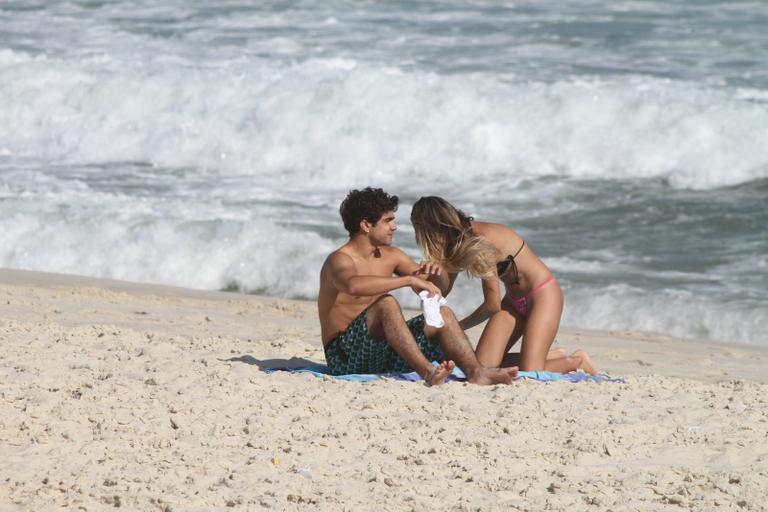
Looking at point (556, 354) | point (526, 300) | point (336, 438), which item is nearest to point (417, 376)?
point (526, 300)

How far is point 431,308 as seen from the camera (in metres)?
5.72

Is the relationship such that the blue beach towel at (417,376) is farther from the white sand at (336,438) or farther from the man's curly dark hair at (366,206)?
the man's curly dark hair at (366,206)

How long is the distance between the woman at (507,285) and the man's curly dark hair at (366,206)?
0.18m

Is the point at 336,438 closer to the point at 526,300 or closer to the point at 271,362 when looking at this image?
the point at 271,362

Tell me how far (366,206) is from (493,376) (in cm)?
99

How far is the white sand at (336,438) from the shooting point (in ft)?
14.6

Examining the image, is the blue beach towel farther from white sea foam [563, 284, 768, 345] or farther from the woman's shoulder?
white sea foam [563, 284, 768, 345]

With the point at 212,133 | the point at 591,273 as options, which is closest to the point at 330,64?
the point at 212,133

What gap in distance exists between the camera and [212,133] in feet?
50.0

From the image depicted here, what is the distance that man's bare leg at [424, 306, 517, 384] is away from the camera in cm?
583

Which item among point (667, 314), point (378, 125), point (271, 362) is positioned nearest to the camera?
A: point (271, 362)

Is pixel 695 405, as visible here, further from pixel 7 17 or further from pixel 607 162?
pixel 7 17

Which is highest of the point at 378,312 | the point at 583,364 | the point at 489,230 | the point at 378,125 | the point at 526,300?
the point at 489,230

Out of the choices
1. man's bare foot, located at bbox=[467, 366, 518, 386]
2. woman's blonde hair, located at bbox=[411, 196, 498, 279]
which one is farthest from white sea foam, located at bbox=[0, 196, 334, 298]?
man's bare foot, located at bbox=[467, 366, 518, 386]
